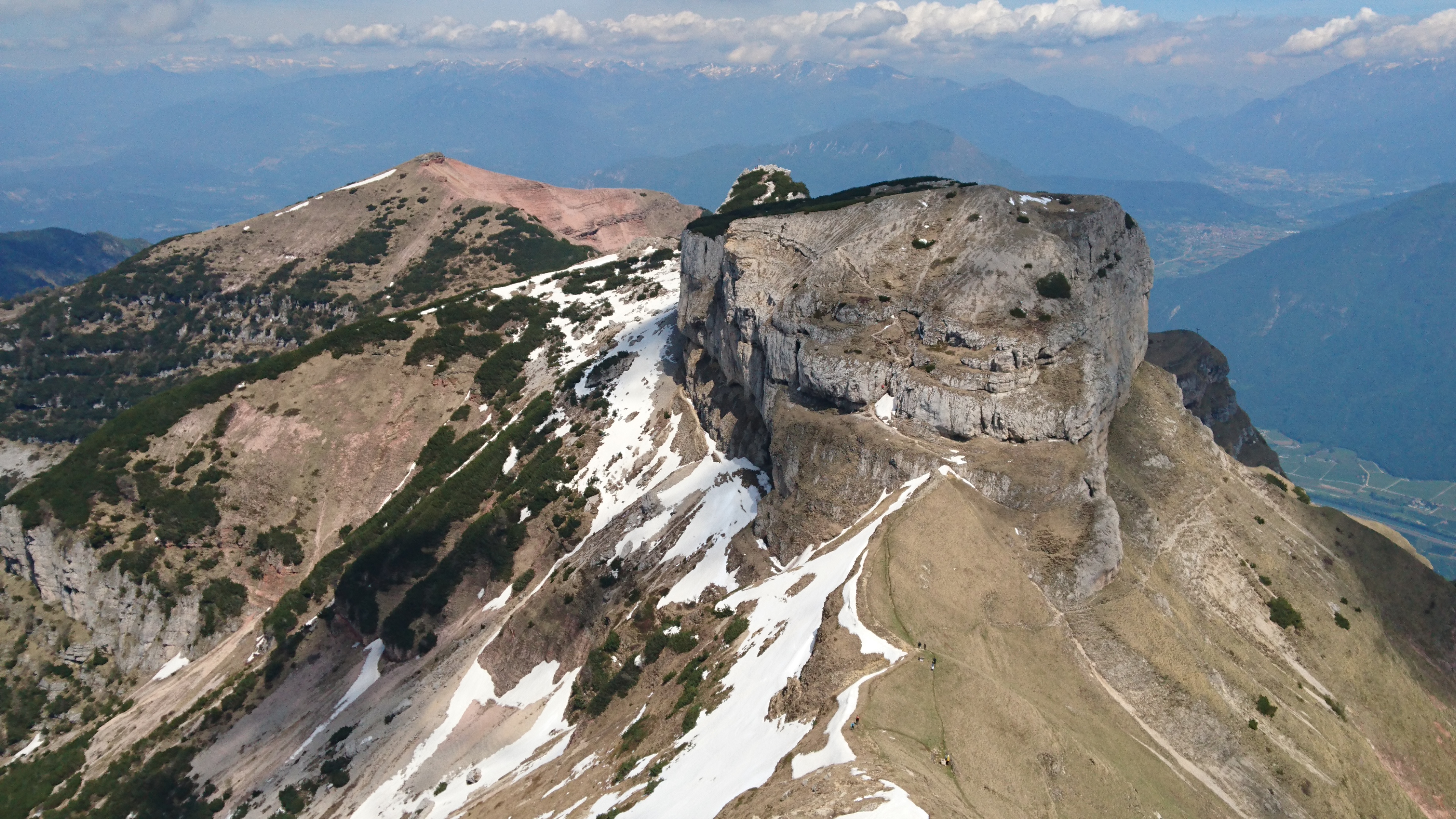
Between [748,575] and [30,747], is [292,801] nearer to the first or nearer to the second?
[30,747]

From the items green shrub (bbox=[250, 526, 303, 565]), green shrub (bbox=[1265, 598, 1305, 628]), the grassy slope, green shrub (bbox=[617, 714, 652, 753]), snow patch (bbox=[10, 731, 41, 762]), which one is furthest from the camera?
green shrub (bbox=[250, 526, 303, 565])

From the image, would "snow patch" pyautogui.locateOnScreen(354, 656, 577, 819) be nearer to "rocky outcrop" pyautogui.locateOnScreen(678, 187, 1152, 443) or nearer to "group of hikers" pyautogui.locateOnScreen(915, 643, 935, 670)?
"group of hikers" pyautogui.locateOnScreen(915, 643, 935, 670)

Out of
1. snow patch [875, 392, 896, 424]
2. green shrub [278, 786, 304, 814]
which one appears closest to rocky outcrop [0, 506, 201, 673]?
green shrub [278, 786, 304, 814]

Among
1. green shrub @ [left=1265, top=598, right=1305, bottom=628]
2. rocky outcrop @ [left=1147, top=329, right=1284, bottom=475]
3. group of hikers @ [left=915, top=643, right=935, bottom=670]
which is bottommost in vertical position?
rocky outcrop @ [left=1147, top=329, right=1284, bottom=475]

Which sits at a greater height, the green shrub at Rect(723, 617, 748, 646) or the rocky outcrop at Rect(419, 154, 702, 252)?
the rocky outcrop at Rect(419, 154, 702, 252)

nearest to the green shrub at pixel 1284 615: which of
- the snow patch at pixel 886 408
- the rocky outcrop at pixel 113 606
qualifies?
the snow patch at pixel 886 408

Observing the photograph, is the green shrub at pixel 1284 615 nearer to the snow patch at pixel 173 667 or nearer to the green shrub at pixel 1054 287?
the green shrub at pixel 1054 287

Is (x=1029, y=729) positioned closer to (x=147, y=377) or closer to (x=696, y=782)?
(x=696, y=782)

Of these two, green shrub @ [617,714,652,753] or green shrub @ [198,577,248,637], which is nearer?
green shrub @ [617,714,652,753]
